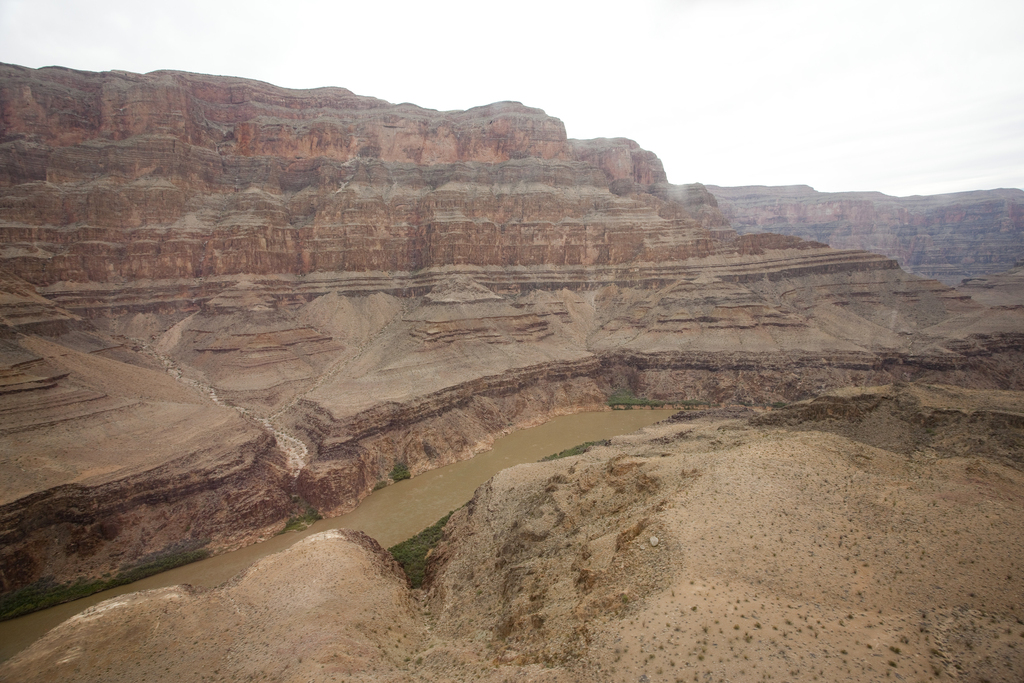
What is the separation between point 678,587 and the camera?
14.0 meters

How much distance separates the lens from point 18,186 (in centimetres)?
5759

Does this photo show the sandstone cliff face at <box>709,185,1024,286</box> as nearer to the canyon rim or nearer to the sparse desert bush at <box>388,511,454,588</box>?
the canyon rim

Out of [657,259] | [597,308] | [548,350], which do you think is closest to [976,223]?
[657,259]

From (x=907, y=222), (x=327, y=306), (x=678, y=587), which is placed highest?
(x=907, y=222)

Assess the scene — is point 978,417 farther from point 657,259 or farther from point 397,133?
point 397,133

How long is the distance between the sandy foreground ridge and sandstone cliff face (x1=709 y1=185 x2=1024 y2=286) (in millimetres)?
120628

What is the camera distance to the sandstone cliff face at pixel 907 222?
114688 millimetres

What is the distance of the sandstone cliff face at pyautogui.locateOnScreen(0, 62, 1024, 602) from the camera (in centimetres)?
2930

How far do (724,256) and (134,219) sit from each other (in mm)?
77472

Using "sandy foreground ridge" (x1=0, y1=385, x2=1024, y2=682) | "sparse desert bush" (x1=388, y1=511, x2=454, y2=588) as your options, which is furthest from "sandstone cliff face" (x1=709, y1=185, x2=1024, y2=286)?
"sparse desert bush" (x1=388, y1=511, x2=454, y2=588)

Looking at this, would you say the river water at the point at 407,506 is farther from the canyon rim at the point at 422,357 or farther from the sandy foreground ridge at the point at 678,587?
the sandy foreground ridge at the point at 678,587

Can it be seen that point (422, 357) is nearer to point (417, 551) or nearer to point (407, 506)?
point (407, 506)

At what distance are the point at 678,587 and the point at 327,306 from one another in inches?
2288

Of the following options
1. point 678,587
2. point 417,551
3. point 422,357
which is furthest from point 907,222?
point 678,587
